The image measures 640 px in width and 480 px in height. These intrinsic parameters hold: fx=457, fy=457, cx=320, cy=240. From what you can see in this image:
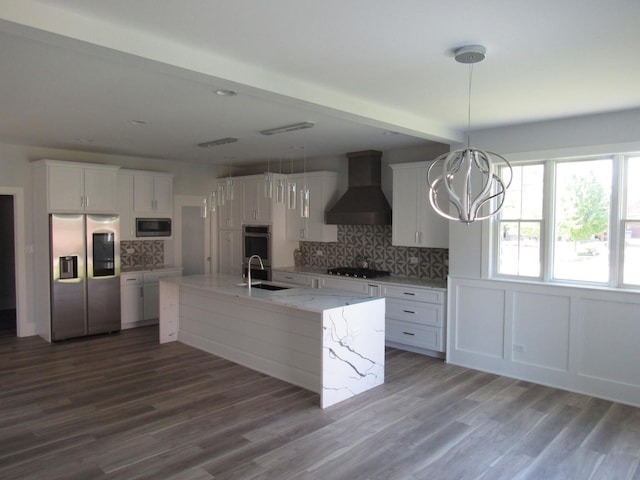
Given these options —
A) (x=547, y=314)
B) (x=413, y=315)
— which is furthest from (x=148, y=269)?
(x=547, y=314)

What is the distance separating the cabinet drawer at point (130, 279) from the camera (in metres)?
6.59

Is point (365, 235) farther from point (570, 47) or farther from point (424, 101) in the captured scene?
point (570, 47)

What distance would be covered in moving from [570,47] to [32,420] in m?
4.63

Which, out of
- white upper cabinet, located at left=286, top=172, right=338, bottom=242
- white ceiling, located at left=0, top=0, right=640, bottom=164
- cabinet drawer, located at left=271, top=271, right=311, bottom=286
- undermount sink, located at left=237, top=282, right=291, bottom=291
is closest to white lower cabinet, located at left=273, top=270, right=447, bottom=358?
cabinet drawer, located at left=271, top=271, right=311, bottom=286

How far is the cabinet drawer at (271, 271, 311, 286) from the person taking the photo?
6633 mm

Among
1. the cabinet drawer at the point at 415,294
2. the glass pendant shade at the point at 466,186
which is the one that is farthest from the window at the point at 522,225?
the cabinet drawer at the point at 415,294

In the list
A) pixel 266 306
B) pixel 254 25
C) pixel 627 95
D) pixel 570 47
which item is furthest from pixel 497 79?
pixel 266 306

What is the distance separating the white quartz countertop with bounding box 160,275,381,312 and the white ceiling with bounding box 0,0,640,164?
166 cm

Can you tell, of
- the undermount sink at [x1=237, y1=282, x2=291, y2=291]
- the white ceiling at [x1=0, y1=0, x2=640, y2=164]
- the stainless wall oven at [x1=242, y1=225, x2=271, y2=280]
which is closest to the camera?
the white ceiling at [x1=0, y1=0, x2=640, y2=164]

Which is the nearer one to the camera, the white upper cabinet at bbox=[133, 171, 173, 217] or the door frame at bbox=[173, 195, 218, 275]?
the white upper cabinet at bbox=[133, 171, 173, 217]

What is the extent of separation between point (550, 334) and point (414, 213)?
2.06 meters

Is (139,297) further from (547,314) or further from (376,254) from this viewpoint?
(547,314)

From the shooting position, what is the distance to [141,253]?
725cm

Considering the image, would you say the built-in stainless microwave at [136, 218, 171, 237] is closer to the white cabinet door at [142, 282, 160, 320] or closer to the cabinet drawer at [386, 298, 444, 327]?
the white cabinet door at [142, 282, 160, 320]
